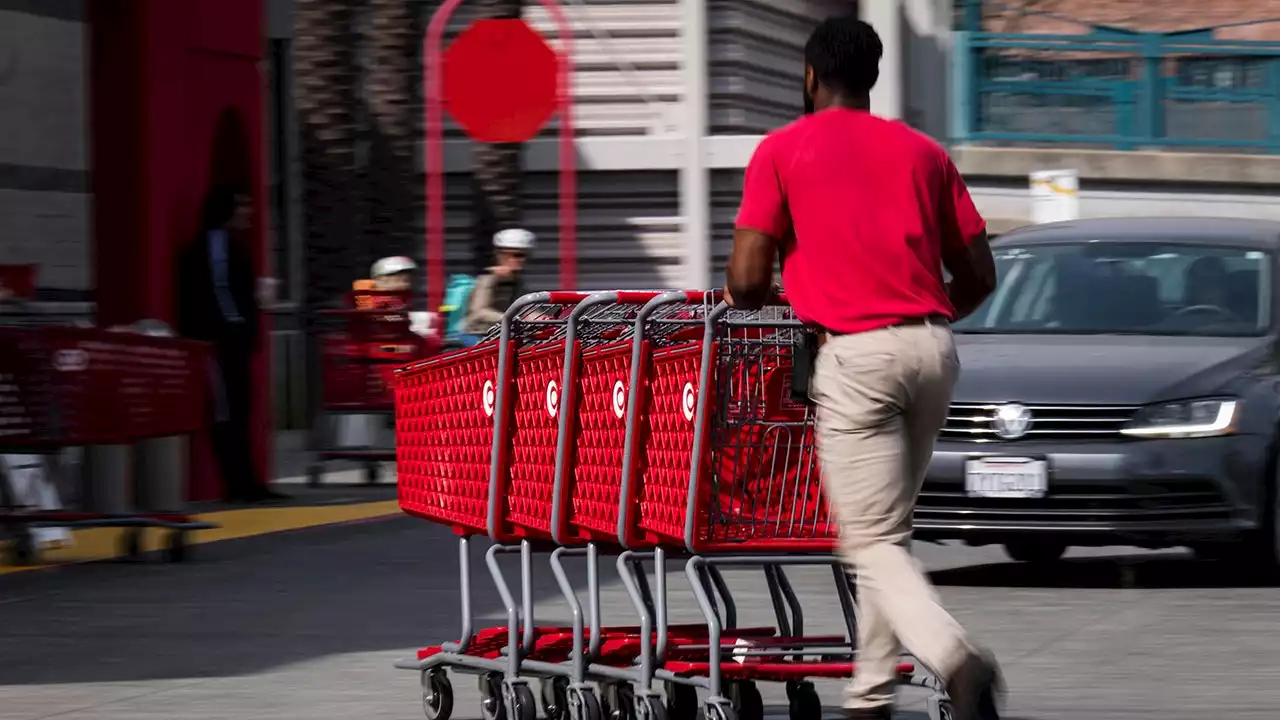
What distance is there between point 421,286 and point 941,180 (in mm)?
21512

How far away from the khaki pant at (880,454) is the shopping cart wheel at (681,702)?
4.70ft

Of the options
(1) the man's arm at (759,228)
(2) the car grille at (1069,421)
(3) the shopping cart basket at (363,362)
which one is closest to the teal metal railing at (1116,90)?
(3) the shopping cart basket at (363,362)

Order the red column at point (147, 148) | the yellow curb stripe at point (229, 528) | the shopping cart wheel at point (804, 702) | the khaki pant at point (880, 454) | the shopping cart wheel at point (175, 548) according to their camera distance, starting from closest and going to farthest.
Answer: the khaki pant at point (880, 454) → the shopping cart wheel at point (804, 702) → the shopping cart wheel at point (175, 548) → the yellow curb stripe at point (229, 528) → the red column at point (147, 148)

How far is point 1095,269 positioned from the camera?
13.6m

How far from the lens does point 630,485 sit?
7.66 m

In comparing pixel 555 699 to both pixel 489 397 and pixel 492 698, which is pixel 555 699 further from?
pixel 489 397

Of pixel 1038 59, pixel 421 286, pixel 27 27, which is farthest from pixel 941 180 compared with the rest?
pixel 1038 59

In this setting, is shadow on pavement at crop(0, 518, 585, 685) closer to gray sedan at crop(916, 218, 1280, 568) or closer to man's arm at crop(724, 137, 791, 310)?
gray sedan at crop(916, 218, 1280, 568)

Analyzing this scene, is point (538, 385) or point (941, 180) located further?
point (538, 385)

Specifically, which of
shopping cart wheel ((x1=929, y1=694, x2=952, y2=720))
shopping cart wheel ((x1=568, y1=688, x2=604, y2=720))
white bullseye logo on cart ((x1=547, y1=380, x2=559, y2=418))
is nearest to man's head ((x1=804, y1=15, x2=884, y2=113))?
white bullseye logo on cart ((x1=547, y1=380, x2=559, y2=418))

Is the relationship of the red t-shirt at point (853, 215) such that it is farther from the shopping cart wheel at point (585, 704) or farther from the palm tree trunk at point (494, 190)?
the palm tree trunk at point (494, 190)

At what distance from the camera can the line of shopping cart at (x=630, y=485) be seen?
24.5ft

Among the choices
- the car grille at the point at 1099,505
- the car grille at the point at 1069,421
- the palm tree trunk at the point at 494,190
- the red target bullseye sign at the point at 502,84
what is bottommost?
the car grille at the point at 1099,505

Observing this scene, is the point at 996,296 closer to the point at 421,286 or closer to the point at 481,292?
the point at 481,292
